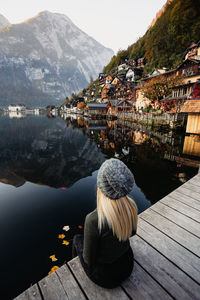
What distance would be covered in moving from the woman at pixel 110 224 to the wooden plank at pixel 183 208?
8.35ft

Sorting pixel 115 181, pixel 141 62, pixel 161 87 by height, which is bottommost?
pixel 115 181

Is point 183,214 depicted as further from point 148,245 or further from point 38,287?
point 38,287

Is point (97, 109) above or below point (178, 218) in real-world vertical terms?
above

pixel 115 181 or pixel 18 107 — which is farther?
pixel 18 107

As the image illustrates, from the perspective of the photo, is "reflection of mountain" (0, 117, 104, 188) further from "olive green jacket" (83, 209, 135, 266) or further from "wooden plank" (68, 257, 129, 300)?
"olive green jacket" (83, 209, 135, 266)

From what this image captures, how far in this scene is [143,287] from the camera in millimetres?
1998

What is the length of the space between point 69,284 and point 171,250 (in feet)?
5.96

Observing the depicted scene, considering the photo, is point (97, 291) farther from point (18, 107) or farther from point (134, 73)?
point (18, 107)

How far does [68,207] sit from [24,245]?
6.35ft

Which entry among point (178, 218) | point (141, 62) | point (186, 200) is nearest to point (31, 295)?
point (178, 218)

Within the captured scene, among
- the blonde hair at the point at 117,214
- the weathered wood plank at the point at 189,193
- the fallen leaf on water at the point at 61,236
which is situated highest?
the blonde hair at the point at 117,214

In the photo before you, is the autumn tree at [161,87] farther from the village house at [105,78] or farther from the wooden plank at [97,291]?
the village house at [105,78]

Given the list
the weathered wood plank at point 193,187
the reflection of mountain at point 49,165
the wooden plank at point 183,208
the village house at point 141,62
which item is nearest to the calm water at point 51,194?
the reflection of mountain at point 49,165

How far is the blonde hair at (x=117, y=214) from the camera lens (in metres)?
1.52
